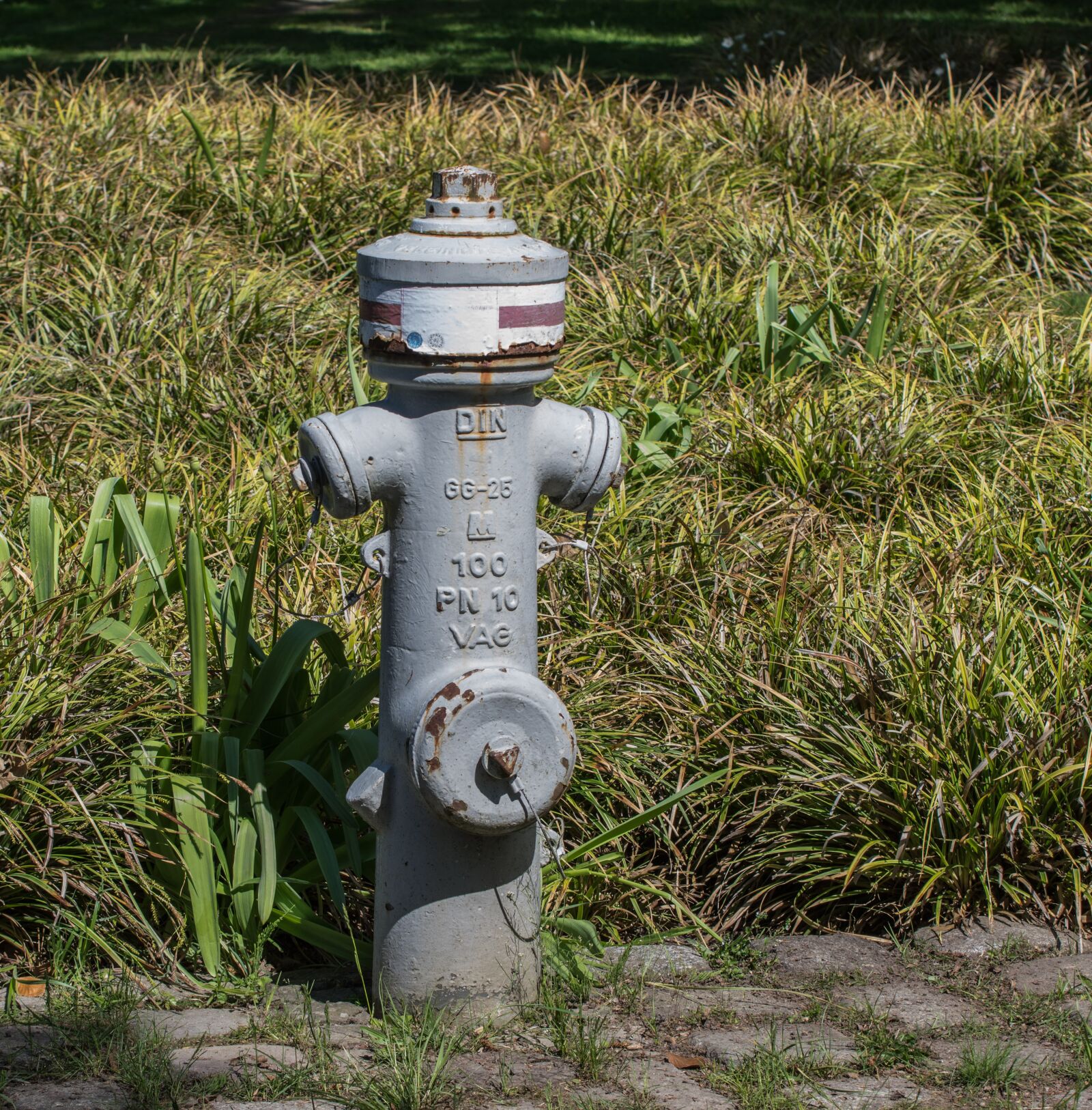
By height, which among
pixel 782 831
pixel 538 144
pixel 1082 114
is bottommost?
pixel 782 831

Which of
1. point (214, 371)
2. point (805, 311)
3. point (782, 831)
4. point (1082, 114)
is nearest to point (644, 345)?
point (805, 311)

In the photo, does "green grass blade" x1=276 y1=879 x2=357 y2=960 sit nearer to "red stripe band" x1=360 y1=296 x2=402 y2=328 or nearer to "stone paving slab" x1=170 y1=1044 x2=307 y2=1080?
"stone paving slab" x1=170 y1=1044 x2=307 y2=1080

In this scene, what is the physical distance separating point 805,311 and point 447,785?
3.51 m

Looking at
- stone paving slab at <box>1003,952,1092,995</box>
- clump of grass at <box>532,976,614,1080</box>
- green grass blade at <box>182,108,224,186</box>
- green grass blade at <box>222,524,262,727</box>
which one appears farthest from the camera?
green grass blade at <box>182,108,224,186</box>

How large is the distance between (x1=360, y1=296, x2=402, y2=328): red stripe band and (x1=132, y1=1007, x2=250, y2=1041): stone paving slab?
1405 millimetres

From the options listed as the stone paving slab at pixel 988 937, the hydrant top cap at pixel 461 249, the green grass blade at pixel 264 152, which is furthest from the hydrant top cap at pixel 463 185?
the green grass blade at pixel 264 152

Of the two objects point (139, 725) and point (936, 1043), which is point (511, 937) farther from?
point (139, 725)

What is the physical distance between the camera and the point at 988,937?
10.8 feet

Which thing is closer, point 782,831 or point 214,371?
point 782,831

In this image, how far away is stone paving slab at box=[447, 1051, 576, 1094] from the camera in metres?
2.72

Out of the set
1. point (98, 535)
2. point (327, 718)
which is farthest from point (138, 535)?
point (327, 718)

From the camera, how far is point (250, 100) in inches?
335

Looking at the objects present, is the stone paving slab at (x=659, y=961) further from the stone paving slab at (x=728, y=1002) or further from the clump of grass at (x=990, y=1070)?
the clump of grass at (x=990, y=1070)

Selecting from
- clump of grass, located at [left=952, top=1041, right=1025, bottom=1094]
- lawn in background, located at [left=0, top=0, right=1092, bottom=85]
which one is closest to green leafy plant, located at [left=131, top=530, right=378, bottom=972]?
clump of grass, located at [left=952, top=1041, right=1025, bottom=1094]
